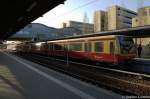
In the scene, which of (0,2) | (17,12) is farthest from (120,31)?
(0,2)

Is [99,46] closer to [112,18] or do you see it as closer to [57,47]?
[57,47]

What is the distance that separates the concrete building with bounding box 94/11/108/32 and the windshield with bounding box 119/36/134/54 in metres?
101

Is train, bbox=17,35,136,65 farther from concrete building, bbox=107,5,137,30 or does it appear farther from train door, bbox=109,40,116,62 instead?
concrete building, bbox=107,5,137,30

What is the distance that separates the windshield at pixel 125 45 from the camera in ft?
71.1

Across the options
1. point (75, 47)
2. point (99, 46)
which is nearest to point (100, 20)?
point (75, 47)

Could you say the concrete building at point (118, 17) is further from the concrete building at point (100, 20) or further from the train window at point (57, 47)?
the train window at point (57, 47)

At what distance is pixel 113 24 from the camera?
116 meters

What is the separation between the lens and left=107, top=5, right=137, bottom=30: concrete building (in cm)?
11375

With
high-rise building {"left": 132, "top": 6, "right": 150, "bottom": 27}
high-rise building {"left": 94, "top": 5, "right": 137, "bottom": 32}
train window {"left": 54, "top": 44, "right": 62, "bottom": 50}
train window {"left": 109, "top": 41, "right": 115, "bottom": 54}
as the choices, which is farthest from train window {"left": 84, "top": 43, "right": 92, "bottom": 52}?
high-rise building {"left": 94, "top": 5, "right": 137, "bottom": 32}

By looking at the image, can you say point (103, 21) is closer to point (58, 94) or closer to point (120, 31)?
point (120, 31)

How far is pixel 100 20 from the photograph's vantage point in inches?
4865

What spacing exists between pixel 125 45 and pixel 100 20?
336 feet

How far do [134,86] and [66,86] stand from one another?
3186 millimetres

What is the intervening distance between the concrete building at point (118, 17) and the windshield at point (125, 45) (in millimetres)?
88342
